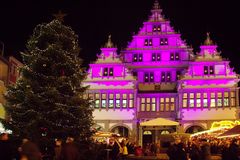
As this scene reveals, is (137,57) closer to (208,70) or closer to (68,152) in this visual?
(208,70)

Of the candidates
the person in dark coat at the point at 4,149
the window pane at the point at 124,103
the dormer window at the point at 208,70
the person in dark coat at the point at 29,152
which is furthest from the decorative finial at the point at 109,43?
the person in dark coat at the point at 29,152

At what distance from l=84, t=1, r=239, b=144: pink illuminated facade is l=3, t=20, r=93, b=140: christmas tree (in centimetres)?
2486

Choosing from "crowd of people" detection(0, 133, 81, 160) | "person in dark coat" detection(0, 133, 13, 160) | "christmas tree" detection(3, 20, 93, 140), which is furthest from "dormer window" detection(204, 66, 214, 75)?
"person in dark coat" detection(0, 133, 13, 160)

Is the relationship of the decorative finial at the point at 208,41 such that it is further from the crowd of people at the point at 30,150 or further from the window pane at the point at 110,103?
the crowd of people at the point at 30,150

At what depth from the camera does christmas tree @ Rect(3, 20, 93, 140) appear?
65.8 feet

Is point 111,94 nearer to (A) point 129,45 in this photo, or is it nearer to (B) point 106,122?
(B) point 106,122

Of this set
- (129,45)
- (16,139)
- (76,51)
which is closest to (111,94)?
(129,45)

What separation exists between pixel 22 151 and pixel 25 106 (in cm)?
981

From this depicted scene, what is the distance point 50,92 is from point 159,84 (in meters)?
29.3

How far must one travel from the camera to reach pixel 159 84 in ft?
158

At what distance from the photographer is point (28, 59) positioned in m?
21.3

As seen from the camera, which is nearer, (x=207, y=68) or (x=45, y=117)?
(x=45, y=117)

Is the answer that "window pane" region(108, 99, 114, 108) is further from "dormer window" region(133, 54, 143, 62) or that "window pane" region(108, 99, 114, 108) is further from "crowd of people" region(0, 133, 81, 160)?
"crowd of people" region(0, 133, 81, 160)

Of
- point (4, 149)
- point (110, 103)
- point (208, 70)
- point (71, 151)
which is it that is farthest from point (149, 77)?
point (4, 149)
